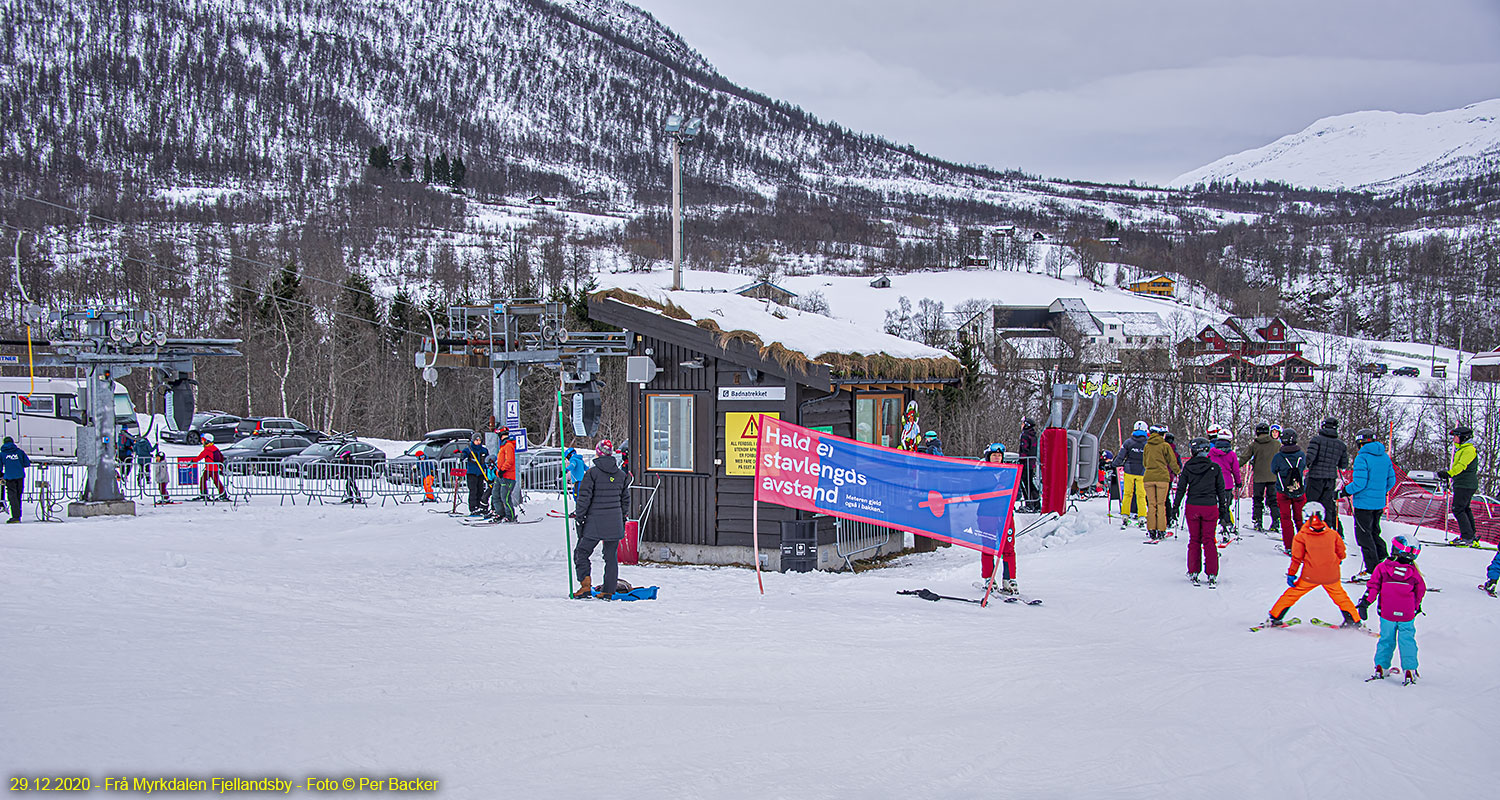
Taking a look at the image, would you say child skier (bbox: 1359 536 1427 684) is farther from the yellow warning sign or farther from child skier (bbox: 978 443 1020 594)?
the yellow warning sign

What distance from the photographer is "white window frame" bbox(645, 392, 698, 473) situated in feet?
43.1

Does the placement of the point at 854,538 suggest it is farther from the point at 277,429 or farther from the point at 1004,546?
the point at 277,429

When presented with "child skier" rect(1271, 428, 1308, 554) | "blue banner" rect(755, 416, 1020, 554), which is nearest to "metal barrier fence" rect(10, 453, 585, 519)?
"blue banner" rect(755, 416, 1020, 554)

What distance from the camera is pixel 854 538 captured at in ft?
43.8

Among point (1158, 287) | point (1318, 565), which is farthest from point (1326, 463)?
point (1158, 287)

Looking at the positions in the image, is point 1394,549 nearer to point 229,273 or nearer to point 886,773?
point 886,773

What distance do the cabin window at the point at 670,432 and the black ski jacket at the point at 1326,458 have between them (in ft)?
26.2

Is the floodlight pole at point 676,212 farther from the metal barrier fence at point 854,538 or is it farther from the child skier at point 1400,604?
the child skier at point 1400,604

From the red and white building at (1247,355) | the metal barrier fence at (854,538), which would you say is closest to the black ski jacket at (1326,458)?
the metal barrier fence at (854,538)

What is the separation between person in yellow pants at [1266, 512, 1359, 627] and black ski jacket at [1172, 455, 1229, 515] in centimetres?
173

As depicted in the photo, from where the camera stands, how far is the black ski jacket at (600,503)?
995 cm

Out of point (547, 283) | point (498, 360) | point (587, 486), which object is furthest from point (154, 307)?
point (587, 486)

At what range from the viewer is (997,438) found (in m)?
44.8

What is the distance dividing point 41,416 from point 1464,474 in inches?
1455
